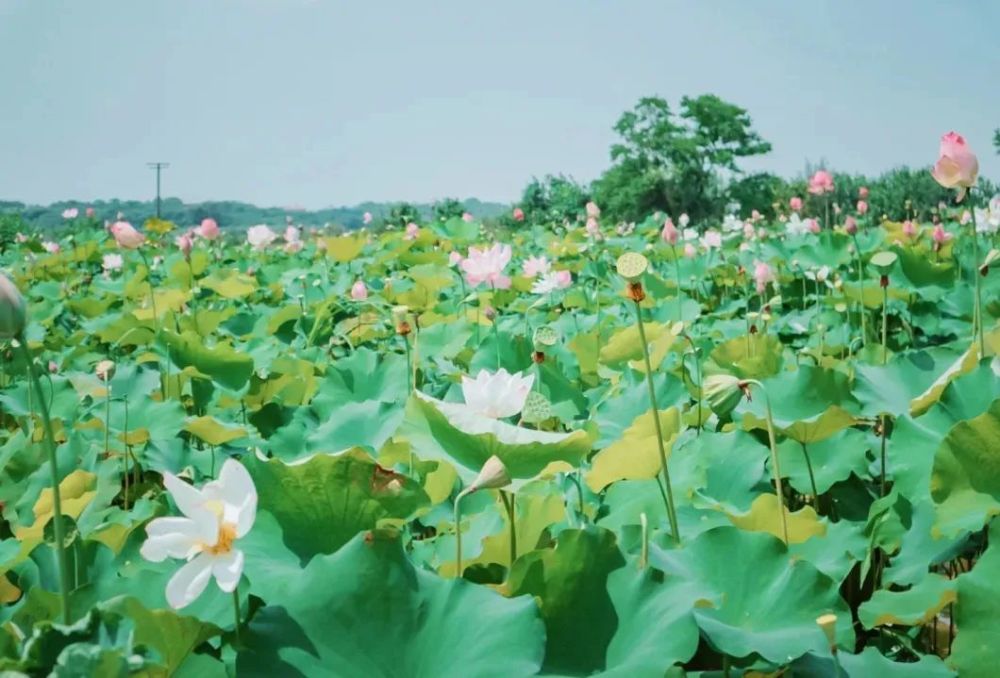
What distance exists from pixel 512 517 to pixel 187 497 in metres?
0.27

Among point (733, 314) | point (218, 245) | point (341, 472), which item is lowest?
point (218, 245)

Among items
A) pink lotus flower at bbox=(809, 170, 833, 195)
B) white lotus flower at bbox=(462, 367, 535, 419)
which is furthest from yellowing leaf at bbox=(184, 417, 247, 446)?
pink lotus flower at bbox=(809, 170, 833, 195)

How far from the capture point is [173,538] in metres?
0.53

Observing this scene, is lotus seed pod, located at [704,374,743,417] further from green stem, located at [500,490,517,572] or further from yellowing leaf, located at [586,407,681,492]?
green stem, located at [500,490,517,572]

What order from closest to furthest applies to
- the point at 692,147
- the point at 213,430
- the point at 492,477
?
the point at 492,477 → the point at 213,430 → the point at 692,147

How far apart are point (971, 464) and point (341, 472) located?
0.53 m

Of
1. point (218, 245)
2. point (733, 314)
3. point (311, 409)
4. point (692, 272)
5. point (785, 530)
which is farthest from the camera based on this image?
point (218, 245)

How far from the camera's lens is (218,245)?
637 centimetres

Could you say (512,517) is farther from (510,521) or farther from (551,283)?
(551,283)

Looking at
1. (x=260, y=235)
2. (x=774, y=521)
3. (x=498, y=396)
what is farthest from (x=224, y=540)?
(x=260, y=235)

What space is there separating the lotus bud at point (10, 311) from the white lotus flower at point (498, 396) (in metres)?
0.39

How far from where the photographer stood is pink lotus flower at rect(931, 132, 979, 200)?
1236 millimetres

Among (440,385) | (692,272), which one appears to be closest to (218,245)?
(692,272)

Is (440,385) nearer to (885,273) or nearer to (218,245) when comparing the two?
(885,273)
